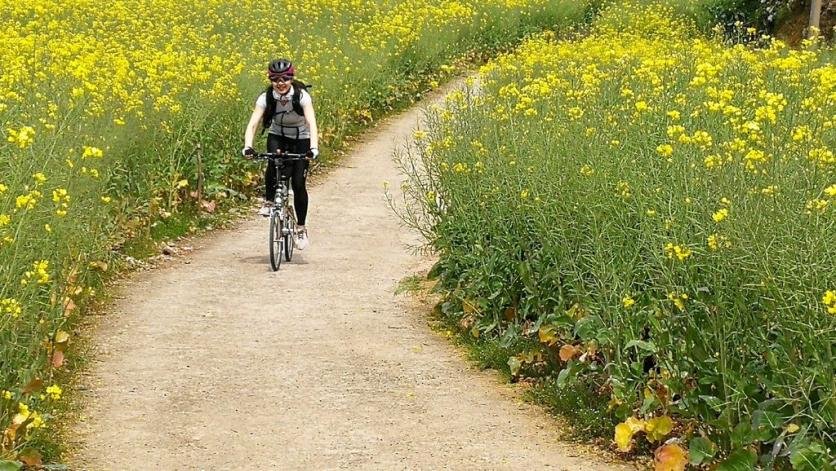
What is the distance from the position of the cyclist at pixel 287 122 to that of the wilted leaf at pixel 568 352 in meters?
4.32

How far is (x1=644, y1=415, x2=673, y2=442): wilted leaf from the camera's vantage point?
245 inches

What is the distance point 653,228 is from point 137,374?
11.6 ft

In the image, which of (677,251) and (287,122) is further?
(287,122)

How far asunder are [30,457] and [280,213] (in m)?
5.72

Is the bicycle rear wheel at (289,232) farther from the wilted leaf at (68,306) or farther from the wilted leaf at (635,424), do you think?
the wilted leaf at (635,424)

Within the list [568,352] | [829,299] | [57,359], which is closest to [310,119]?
[57,359]

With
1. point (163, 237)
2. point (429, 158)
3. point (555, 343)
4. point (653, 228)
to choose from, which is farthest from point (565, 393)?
point (163, 237)

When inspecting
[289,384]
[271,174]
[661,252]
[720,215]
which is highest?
[720,215]

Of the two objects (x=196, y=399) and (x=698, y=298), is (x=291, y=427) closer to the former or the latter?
(x=196, y=399)

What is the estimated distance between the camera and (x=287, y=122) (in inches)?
450

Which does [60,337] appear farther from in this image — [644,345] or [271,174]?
[271,174]

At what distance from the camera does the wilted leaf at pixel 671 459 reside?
5910mm

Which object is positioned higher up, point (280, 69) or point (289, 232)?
point (280, 69)

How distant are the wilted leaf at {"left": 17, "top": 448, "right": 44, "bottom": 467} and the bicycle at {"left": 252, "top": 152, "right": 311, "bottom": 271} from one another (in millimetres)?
5414
